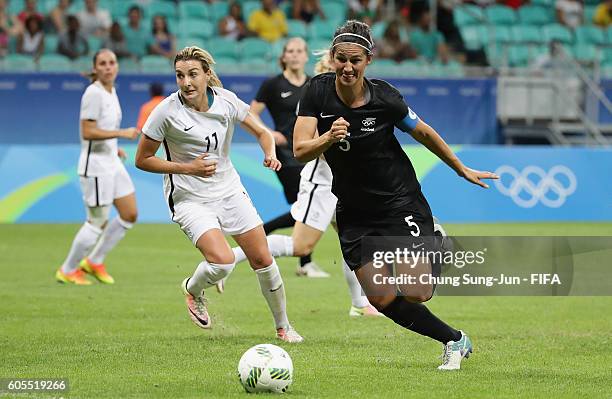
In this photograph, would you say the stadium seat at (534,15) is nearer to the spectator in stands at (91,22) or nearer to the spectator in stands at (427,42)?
the spectator in stands at (427,42)

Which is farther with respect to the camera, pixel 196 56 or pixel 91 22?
pixel 91 22

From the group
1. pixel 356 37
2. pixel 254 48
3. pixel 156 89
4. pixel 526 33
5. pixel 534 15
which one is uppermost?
pixel 356 37

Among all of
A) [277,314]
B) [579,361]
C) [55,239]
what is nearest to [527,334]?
[579,361]

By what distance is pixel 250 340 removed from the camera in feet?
31.1

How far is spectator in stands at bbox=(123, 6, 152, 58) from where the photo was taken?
22.8m

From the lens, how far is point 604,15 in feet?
91.3

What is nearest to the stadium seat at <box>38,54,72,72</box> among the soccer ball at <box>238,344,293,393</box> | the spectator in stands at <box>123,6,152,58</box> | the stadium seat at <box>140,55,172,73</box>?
the spectator in stands at <box>123,6,152,58</box>

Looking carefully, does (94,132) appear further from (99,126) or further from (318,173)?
(318,173)

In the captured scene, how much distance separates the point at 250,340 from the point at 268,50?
49.0 feet

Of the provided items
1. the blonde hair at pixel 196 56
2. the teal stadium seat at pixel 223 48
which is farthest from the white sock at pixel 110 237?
the teal stadium seat at pixel 223 48

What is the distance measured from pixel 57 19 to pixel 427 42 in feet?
26.2

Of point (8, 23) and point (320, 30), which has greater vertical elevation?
point (8, 23)

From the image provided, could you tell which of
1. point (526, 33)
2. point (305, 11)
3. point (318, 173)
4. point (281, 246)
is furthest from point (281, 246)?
point (526, 33)

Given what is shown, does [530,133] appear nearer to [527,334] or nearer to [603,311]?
[603,311]
